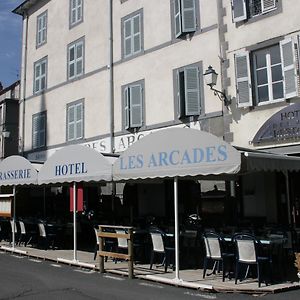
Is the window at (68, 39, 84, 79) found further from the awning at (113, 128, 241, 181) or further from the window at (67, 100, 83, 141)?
the awning at (113, 128, 241, 181)

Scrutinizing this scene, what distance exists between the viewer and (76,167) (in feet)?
36.4

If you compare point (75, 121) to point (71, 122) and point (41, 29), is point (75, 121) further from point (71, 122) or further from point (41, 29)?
point (41, 29)

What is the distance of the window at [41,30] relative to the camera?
68.8ft

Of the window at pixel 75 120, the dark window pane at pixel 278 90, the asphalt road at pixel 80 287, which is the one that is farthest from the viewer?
the window at pixel 75 120

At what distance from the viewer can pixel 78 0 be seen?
63.1 feet

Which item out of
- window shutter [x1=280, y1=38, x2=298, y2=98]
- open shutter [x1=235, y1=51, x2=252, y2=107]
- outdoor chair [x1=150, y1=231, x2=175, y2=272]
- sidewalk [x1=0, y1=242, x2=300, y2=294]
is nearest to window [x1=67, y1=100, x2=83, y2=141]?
sidewalk [x1=0, y1=242, x2=300, y2=294]

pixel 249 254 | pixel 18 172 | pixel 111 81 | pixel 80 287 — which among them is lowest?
pixel 80 287

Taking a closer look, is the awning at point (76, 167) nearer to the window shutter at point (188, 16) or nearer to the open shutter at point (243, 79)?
the open shutter at point (243, 79)

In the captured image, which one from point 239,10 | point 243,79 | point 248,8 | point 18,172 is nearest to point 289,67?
point 243,79

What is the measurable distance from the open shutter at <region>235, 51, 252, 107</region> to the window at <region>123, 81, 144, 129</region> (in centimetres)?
387

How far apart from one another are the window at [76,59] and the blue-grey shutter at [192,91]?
5.76m

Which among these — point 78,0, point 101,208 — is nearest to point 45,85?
point 78,0

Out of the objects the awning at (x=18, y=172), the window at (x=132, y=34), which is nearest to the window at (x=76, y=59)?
the window at (x=132, y=34)

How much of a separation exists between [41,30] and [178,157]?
1467cm
